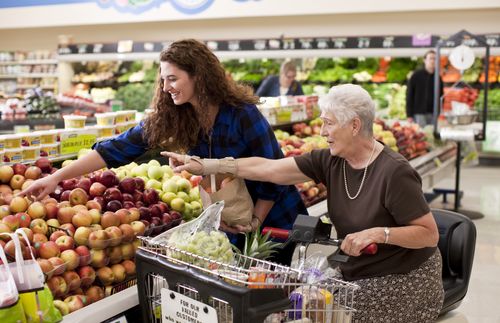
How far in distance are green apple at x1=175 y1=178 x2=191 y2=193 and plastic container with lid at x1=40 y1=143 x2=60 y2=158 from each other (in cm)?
77

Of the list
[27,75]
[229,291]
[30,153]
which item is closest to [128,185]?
[30,153]

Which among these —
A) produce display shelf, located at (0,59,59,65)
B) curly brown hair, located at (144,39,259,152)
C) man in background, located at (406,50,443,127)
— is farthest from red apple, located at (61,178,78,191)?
produce display shelf, located at (0,59,59,65)

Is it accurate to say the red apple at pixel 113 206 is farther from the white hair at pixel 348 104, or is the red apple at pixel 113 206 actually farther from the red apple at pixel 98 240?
the white hair at pixel 348 104

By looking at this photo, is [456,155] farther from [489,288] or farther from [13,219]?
[13,219]

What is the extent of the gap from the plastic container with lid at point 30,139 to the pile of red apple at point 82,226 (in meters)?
→ 0.23

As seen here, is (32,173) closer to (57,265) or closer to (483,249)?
(57,265)

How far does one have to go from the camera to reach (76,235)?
2594 mm

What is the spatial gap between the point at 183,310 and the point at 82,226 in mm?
813

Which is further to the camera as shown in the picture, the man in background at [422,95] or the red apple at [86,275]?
the man in background at [422,95]

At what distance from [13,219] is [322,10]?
30.1ft

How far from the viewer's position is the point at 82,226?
270 cm

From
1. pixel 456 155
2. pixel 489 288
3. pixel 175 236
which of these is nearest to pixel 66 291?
pixel 175 236

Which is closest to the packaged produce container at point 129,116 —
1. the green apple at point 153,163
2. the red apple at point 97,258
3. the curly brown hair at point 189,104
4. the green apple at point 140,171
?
the green apple at point 153,163

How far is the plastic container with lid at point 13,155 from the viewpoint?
329cm
